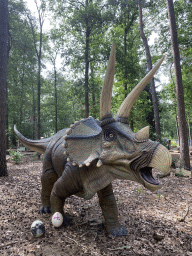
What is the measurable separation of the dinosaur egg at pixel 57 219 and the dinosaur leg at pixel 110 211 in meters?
0.67

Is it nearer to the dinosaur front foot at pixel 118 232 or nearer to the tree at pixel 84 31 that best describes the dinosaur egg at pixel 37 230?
the dinosaur front foot at pixel 118 232

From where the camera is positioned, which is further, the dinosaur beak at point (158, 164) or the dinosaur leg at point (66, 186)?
the dinosaur leg at point (66, 186)

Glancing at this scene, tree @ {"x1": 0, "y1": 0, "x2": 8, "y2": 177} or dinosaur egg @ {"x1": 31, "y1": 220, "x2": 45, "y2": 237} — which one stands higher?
tree @ {"x1": 0, "y1": 0, "x2": 8, "y2": 177}

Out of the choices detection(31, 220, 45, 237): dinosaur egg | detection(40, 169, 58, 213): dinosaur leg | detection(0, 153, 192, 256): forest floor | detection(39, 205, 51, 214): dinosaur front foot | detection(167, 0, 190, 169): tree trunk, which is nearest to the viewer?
detection(0, 153, 192, 256): forest floor

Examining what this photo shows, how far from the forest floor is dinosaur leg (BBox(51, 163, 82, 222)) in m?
0.43

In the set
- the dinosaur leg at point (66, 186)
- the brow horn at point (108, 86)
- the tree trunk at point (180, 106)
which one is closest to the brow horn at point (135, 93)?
the brow horn at point (108, 86)

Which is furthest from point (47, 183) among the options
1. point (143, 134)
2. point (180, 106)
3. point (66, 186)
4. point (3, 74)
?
point (180, 106)

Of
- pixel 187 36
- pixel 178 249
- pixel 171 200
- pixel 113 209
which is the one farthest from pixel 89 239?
pixel 187 36

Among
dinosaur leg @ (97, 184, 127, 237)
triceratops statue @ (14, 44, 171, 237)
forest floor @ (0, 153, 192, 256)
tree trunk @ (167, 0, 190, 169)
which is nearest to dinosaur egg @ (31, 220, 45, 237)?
forest floor @ (0, 153, 192, 256)

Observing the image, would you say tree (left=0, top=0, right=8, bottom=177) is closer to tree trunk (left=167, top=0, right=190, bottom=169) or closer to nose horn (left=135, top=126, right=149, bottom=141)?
nose horn (left=135, top=126, right=149, bottom=141)

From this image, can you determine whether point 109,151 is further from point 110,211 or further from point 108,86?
point 110,211

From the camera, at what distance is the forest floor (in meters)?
2.40

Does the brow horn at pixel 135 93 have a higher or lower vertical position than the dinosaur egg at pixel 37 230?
higher

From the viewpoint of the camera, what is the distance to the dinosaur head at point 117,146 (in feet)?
5.75
